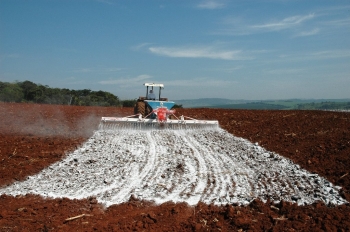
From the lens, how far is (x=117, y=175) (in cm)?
848

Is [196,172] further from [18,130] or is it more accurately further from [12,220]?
[18,130]

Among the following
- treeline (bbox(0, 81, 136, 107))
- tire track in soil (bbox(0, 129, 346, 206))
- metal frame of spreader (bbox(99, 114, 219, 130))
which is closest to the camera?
tire track in soil (bbox(0, 129, 346, 206))

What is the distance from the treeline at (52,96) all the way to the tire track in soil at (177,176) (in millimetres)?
29946

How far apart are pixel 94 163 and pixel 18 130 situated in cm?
747

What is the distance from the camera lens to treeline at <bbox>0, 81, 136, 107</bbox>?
4100 centimetres

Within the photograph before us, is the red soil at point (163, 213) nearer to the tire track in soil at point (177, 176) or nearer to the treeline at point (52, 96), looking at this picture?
the tire track in soil at point (177, 176)

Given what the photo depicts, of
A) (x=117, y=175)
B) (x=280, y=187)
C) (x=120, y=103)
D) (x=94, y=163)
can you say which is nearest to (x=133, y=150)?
(x=94, y=163)

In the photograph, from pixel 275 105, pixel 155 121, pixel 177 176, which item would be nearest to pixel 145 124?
pixel 155 121

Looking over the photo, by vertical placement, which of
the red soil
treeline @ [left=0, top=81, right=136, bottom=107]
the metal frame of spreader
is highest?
treeline @ [left=0, top=81, right=136, bottom=107]

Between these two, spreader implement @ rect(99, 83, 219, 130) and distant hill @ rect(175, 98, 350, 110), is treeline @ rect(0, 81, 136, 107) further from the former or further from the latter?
spreader implement @ rect(99, 83, 219, 130)

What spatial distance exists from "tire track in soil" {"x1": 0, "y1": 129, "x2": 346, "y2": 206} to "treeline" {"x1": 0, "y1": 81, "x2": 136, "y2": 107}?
2995 cm

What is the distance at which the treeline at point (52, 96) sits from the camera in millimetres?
41000

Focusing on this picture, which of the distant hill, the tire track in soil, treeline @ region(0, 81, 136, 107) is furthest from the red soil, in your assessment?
treeline @ region(0, 81, 136, 107)

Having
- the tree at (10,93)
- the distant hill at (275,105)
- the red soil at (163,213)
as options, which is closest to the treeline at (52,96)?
the tree at (10,93)
